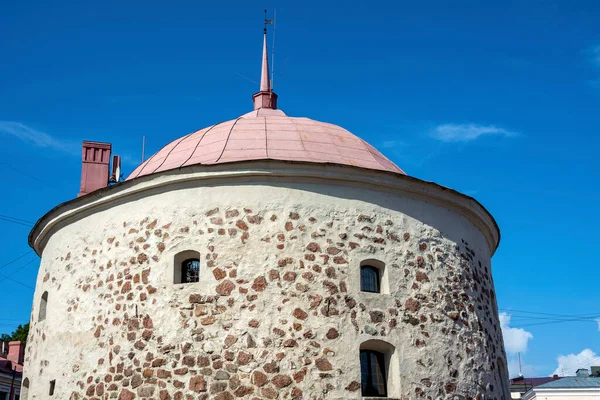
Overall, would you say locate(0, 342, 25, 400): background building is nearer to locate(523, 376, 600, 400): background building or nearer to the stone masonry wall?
the stone masonry wall

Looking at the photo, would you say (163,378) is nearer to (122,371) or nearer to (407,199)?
(122,371)

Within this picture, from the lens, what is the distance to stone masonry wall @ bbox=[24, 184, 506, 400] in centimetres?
1027

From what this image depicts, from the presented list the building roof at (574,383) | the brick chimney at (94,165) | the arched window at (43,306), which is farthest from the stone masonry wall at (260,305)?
the building roof at (574,383)

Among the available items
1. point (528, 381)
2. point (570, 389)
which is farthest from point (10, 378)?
point (528, 381)

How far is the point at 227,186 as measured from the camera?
11359 millimetres

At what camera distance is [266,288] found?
34.7 feet

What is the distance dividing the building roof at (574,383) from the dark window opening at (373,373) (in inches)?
961

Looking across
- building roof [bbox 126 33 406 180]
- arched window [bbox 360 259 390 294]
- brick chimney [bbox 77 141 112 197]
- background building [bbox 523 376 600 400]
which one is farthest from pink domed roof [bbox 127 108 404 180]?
background building [bbox 523 376 600 400]

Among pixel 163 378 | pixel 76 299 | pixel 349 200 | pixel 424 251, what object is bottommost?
pixel 163 378

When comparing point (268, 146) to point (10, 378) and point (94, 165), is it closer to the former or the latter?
point (94, 165)

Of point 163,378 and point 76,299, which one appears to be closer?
point 163,378

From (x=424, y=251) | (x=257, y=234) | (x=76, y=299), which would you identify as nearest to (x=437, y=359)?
(x=424, y=251)

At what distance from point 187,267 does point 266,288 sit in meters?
1.46

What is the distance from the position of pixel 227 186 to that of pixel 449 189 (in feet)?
13.1
